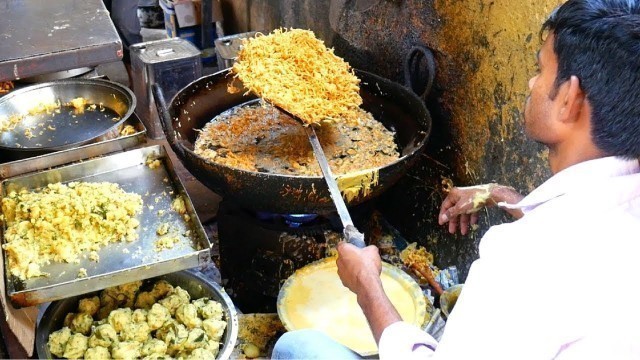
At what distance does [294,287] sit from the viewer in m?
3.37

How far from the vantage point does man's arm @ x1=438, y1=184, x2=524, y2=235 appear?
288cm

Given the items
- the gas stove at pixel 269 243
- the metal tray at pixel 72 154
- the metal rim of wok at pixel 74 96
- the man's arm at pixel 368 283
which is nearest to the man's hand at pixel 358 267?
the man's arm at pixel 368 283

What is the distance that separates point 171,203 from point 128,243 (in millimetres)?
340

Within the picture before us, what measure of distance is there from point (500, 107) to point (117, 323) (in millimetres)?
2268

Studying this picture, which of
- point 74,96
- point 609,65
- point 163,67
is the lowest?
point 163,67

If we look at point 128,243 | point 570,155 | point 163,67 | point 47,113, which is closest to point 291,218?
point 128,243

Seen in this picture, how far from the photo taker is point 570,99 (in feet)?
5.81

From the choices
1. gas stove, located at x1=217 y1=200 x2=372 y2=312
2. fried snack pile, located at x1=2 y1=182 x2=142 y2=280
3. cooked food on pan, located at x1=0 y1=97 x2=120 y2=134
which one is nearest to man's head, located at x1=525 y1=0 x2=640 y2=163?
gas stove, located at x1=217 y1=200 x2=372 y2=312

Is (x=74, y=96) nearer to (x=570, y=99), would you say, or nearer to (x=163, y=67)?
(x=163, y=67)

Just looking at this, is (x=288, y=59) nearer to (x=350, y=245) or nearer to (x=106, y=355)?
(x=350, y=245)

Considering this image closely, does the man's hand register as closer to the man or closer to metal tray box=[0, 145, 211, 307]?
the man

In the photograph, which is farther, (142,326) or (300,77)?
(300,77)

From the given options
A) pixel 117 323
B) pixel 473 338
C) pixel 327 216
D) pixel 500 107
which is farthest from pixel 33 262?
pixel 500 107

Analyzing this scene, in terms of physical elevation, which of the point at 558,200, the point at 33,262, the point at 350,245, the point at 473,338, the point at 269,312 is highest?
the point at 558,200
